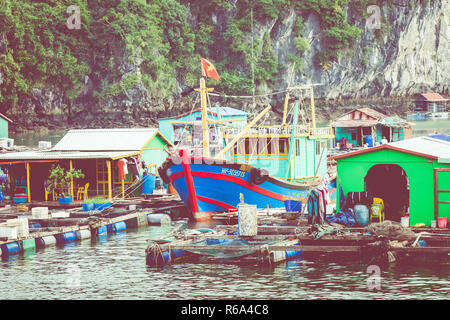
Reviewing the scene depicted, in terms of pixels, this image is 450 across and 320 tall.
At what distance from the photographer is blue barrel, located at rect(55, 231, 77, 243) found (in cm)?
2562

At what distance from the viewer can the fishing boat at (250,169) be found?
2939cm

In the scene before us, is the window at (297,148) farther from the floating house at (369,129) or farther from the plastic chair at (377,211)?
the floating house at (369,129)

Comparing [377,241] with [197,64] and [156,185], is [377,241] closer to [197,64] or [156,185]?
[156,185]

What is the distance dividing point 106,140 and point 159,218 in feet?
22.7

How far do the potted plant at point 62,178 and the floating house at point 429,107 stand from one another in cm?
7663

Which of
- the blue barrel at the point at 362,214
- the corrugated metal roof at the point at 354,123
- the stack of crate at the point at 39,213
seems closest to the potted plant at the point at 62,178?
the stack of crate at the point at 39,213

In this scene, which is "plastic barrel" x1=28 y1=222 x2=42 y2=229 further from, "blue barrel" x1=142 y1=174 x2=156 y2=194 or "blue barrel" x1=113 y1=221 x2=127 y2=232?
"blue barrel" x1=142 y1=174 x2=156 y2=194

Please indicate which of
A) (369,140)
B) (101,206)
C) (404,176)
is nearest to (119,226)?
(101,206)

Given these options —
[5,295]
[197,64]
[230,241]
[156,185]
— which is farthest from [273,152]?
[197,64]

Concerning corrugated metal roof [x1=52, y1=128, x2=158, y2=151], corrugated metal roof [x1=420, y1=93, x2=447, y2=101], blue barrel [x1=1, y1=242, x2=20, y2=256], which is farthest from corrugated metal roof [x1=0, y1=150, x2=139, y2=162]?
corrugated metal roof [x1=420, y1=93, x2=447, y2=101]

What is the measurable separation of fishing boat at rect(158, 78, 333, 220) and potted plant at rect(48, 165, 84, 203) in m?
3.70

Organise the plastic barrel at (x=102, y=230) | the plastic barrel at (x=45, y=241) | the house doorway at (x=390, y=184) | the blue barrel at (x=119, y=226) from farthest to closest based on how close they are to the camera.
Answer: the blue barrel at (x=119, y=226)
the plastic barrel at (x=102, y=230)
the house doorway at (x=390, y=184)
the plastic barrel at (x=45, y=241)

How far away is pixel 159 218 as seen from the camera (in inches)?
1158

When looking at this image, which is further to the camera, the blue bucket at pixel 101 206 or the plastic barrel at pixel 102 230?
the blue bucket at pixel 101 206
